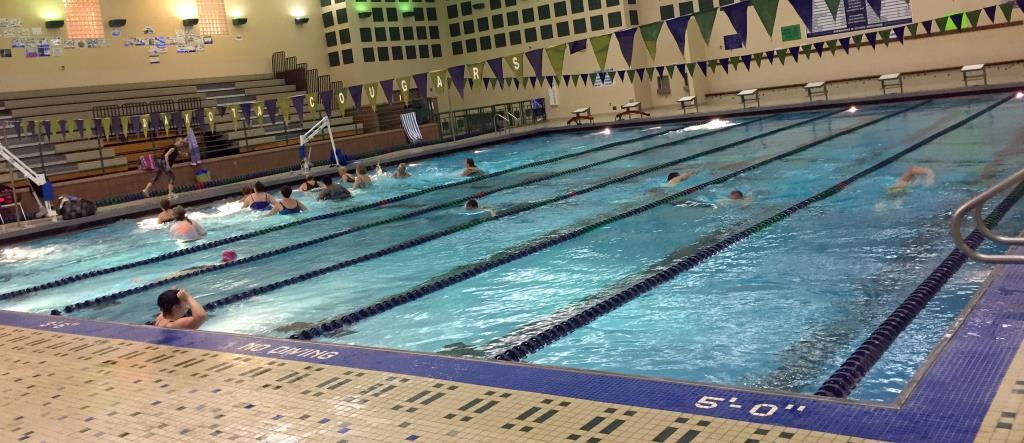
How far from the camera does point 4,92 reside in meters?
19.1

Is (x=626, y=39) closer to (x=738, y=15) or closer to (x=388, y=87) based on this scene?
(x=738, y=15)

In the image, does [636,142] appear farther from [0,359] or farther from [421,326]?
[0,359]

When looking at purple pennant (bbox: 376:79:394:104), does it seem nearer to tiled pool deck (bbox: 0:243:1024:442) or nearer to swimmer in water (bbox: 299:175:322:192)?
swimmer in water (bbox: 299:175:322:192)

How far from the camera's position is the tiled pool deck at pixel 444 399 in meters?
2.80

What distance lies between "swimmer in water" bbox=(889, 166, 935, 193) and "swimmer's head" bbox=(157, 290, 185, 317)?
6374 mm

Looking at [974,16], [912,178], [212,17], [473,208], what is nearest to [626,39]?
[473,208]

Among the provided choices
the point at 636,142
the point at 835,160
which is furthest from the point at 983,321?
the point at 636,142

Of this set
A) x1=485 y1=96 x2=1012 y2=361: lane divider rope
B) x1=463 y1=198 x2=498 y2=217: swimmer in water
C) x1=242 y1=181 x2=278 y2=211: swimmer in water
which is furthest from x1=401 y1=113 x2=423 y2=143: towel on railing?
x1=485 y1=96 x2=1012 y2=361: lane divider rope

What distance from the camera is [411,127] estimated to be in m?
20.9

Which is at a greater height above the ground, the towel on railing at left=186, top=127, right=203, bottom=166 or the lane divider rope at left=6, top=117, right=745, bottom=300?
the towel on railing at left=186, top=127, right=203, bottom=166

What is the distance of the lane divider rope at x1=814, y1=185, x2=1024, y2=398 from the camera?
3.82 meters

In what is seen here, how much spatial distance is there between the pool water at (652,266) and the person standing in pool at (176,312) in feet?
1.58

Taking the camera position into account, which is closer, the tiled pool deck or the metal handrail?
the tiled pool deck

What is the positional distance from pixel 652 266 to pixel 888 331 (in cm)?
245
